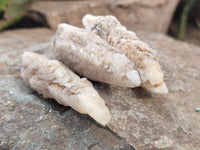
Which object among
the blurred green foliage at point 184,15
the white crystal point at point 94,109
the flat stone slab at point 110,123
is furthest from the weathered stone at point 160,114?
the blurred green foliage at point 184,15

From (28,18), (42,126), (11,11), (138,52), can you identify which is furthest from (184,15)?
(42,126)

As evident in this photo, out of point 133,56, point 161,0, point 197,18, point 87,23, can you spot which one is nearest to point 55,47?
point 87,23

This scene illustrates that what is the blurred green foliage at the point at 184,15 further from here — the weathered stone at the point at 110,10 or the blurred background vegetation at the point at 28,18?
the weathered stone at the point at 110,10

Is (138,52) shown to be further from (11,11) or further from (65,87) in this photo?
(11,11)

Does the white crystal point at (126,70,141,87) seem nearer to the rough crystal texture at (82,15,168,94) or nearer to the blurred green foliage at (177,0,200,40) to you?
the rough crystal texture at (82,15,168,94)

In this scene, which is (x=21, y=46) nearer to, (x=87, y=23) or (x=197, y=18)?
(x=87, y=23)

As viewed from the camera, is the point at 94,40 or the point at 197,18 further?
the point at 197,18
